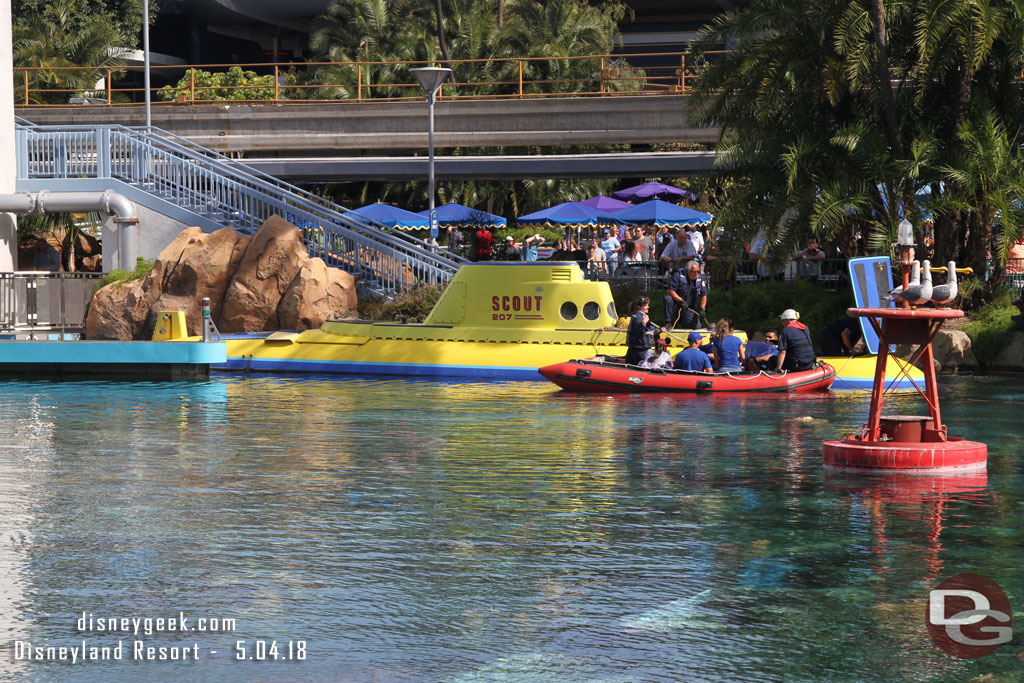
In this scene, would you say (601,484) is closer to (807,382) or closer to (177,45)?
(807,382)

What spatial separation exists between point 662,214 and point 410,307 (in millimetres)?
8544

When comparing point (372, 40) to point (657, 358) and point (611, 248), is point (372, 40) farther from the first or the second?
point (657, 358)

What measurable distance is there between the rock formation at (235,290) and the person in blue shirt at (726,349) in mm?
11356

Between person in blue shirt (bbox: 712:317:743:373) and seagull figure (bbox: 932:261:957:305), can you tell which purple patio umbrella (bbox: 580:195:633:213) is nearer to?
person in blue shirt (bbox: 712:317:743:373)

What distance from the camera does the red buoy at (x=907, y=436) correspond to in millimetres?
14336

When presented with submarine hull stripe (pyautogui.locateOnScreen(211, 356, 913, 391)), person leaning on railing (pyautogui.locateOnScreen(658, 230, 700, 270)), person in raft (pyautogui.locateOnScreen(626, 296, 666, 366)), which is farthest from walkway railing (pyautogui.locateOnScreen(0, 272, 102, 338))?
person leaning on railing (pyautogui.locateOnScreen(658, 230, 700, 270))

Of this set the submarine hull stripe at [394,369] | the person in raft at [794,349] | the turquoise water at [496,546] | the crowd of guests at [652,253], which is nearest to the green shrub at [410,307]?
the submarine hull stripe at [394,369]

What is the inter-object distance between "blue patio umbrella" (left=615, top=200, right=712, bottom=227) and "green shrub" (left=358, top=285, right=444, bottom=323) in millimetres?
7117

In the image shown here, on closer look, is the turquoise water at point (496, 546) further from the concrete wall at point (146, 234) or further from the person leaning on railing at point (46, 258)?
the person leaning on railing at point (46, 258)

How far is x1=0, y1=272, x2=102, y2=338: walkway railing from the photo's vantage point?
2872 cm

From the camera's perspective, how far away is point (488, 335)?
26.7m

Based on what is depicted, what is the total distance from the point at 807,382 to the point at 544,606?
14.5m

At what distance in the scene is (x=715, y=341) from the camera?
77.6 ft

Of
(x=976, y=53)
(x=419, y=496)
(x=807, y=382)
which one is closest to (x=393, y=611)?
(x=419, y=496)
